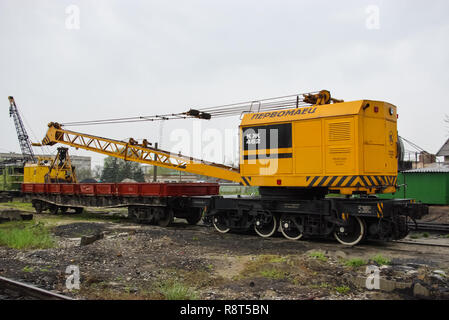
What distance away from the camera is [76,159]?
11725cm

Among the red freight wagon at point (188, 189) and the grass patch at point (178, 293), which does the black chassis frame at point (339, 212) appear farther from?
the grass patch at point (178, 293)

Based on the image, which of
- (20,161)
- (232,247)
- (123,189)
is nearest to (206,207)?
(232,247)

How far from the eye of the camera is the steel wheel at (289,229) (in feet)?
35.6

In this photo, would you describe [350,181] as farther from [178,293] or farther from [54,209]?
[54,209]

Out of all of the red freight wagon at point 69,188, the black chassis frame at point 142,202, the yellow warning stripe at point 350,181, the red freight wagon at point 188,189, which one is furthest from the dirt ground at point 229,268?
the red freight wagon at point 69,188

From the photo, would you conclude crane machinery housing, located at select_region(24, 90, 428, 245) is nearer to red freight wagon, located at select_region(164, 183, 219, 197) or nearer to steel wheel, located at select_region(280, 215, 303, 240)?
steel wheel, located at select_region(280, 215, 303, 240)

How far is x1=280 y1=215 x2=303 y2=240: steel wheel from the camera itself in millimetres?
10852

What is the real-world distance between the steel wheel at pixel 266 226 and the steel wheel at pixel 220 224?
1.21m

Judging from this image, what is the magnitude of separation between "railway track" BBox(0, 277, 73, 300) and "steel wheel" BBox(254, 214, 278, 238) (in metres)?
6.90

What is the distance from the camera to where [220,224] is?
41.6 feet

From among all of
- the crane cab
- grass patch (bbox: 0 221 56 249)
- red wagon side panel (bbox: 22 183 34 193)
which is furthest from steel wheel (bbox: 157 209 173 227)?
red wagon side panel (bbox: 22 183 34 193)
